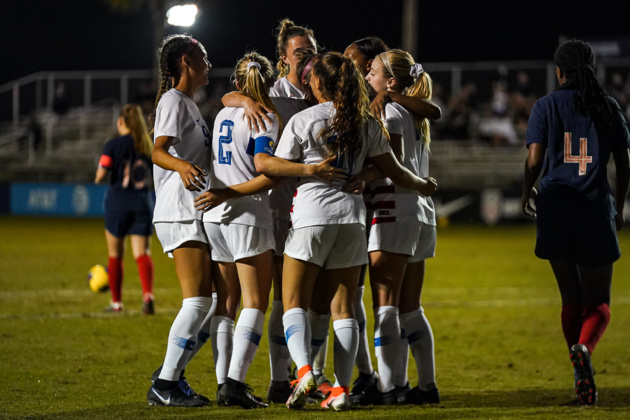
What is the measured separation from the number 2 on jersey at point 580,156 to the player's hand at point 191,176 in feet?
7.91

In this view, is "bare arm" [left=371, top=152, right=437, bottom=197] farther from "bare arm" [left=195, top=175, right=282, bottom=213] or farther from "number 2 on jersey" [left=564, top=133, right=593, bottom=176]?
"number 2 on jersey" [left=564, top=133, right=593, bottom=176]

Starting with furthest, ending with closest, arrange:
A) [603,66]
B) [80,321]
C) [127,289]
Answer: [603,66]
[127,289]
[80,321]

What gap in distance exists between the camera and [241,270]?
5.70m

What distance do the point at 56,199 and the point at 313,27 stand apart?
2290 cm

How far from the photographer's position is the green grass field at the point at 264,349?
18.9ft


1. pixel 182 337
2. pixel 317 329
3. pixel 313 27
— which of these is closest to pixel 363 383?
pixel 317 329

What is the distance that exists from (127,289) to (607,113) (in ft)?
25.9

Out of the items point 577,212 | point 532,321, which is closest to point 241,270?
point 577,212

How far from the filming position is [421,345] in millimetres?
6102

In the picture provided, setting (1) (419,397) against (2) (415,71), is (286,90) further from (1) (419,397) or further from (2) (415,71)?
(1) (419,397)

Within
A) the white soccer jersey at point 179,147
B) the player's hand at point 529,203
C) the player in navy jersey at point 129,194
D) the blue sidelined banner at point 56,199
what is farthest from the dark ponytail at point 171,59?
the blue sidelined banner at point 56,199

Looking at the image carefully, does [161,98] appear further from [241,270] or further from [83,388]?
[83,388]

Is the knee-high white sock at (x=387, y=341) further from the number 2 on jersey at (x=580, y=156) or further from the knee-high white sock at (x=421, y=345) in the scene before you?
the number 2 on jersey at (x=580, y=156)

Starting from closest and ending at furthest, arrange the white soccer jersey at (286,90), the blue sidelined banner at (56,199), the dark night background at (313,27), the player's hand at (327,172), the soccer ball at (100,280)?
the player's hand at (327,172), the white soccer jersey at (286,90), the soccer ball at (100,280), the blue sidelined banner at (56,199), the dark night background at (313,27)
